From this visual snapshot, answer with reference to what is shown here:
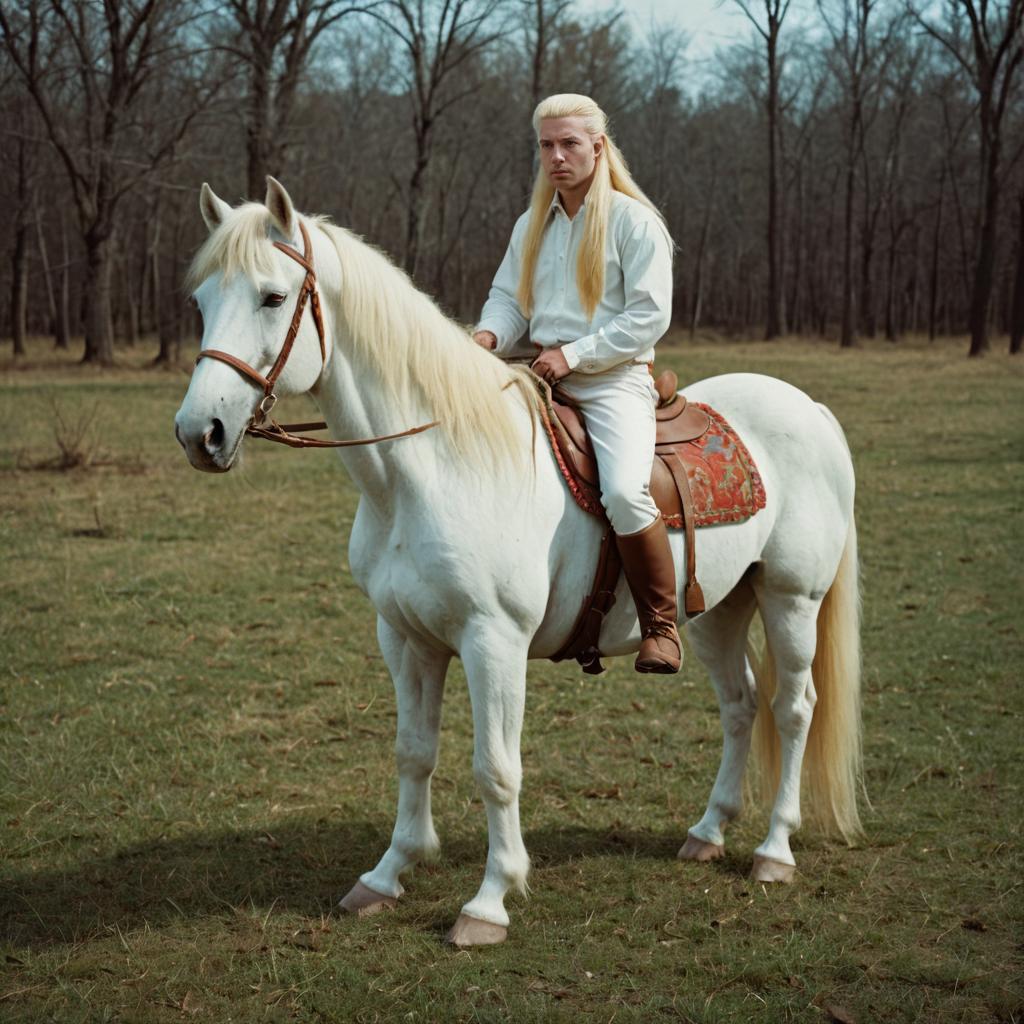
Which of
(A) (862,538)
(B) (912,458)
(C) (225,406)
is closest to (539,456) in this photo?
(C) (225,406)

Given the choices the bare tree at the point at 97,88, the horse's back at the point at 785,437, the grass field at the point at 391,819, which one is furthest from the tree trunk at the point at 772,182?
the horse's back at the point at 785,437

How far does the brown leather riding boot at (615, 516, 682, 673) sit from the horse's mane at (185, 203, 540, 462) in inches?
18.5

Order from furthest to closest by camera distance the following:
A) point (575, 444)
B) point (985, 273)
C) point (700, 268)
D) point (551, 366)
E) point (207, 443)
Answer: point (700, 268)
point (985, 273)
point (575, 444)
point (551, 366)
point (207, 443)

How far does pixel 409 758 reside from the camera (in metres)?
3.61

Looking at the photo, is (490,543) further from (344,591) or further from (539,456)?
(344,591)

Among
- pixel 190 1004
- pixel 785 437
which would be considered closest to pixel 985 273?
pixel 785 437

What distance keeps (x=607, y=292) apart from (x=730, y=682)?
1695 mm

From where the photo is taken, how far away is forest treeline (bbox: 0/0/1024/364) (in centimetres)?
2322

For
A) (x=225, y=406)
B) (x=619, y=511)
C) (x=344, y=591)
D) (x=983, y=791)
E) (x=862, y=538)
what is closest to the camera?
(x=225, y=406)

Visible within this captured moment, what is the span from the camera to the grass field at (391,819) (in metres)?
3.14

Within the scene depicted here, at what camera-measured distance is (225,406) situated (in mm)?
2820

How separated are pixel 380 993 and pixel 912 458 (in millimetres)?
10907

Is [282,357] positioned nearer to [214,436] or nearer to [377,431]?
[214,436]

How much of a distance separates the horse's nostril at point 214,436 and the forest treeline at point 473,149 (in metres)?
18.0
